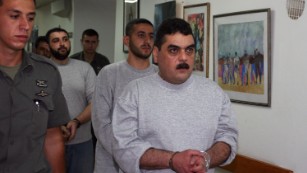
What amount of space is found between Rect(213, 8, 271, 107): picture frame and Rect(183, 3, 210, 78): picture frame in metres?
0.13

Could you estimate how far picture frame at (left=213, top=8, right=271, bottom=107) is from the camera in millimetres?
2604

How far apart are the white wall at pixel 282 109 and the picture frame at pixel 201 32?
1.49 ft

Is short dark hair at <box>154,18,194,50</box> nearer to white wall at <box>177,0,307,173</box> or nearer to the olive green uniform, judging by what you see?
the olive green uniform

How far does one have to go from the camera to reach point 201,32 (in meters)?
3.34

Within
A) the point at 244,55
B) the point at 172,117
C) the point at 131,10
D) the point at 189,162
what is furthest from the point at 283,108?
the point at 131,10

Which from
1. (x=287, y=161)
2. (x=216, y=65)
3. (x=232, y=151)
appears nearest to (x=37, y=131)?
(x=232, y=151)

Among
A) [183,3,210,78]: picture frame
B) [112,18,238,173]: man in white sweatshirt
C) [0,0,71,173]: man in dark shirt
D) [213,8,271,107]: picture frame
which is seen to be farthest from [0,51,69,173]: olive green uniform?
[183,3,210,78]: picture frame

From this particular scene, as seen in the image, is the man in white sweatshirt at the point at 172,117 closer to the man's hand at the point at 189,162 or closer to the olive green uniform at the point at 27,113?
the man's hand at the point at 189,162

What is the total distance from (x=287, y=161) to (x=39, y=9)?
10201 millimetres

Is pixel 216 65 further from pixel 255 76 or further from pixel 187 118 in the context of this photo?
pixel 187 118

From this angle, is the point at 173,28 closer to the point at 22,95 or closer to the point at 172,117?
the point at 172,117

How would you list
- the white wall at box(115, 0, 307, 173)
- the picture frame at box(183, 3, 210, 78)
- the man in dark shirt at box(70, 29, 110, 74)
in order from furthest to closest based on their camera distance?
the man in dark shirt at box(70, 29, 110, 74)
the picture frame at box(183, 3, 210, 78)
the white wall at box(115, 0, 307, 173)

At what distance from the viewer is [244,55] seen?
9.13 feet

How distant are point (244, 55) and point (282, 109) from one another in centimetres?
51
